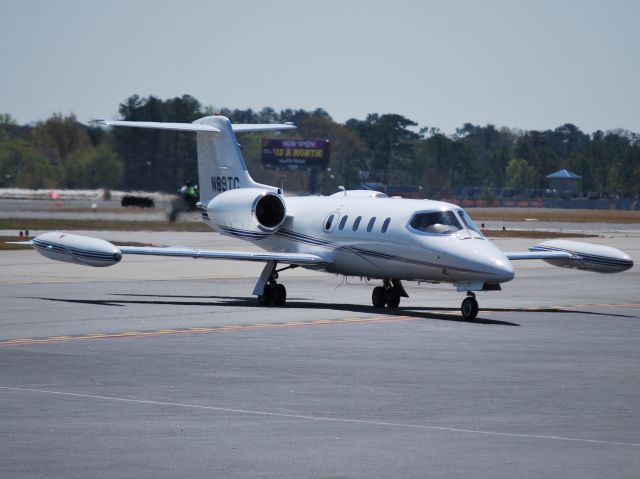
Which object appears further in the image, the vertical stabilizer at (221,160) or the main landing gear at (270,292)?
Answer: the vertical stabilizer at (221,160)

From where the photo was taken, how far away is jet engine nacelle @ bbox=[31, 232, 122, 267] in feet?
103

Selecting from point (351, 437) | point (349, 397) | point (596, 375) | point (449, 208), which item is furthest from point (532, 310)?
point (351, 437)

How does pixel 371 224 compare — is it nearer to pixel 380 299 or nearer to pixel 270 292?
pixel 380 299

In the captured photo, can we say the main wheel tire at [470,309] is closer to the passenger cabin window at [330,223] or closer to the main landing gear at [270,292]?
the passenger cabin window at [330,223]

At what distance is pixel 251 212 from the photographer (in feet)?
108

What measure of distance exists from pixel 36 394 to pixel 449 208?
578 inches

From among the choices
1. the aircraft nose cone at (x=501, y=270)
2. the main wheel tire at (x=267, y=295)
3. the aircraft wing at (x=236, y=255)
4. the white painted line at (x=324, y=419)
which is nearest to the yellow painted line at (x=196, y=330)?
the aircraft nose cone at (x=501, y=270)

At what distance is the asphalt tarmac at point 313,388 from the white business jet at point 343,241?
0.95m

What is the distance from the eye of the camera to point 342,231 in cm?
3173

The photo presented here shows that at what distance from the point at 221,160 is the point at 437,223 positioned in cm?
889

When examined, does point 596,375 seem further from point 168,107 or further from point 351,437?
point 168,107

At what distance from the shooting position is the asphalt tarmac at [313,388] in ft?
41.5

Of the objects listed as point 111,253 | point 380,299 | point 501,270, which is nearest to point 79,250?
point 111,253

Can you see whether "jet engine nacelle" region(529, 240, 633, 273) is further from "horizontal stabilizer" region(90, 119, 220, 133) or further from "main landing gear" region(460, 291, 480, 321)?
"horizontal stabilizer" region(90, 119, 220, 133)
